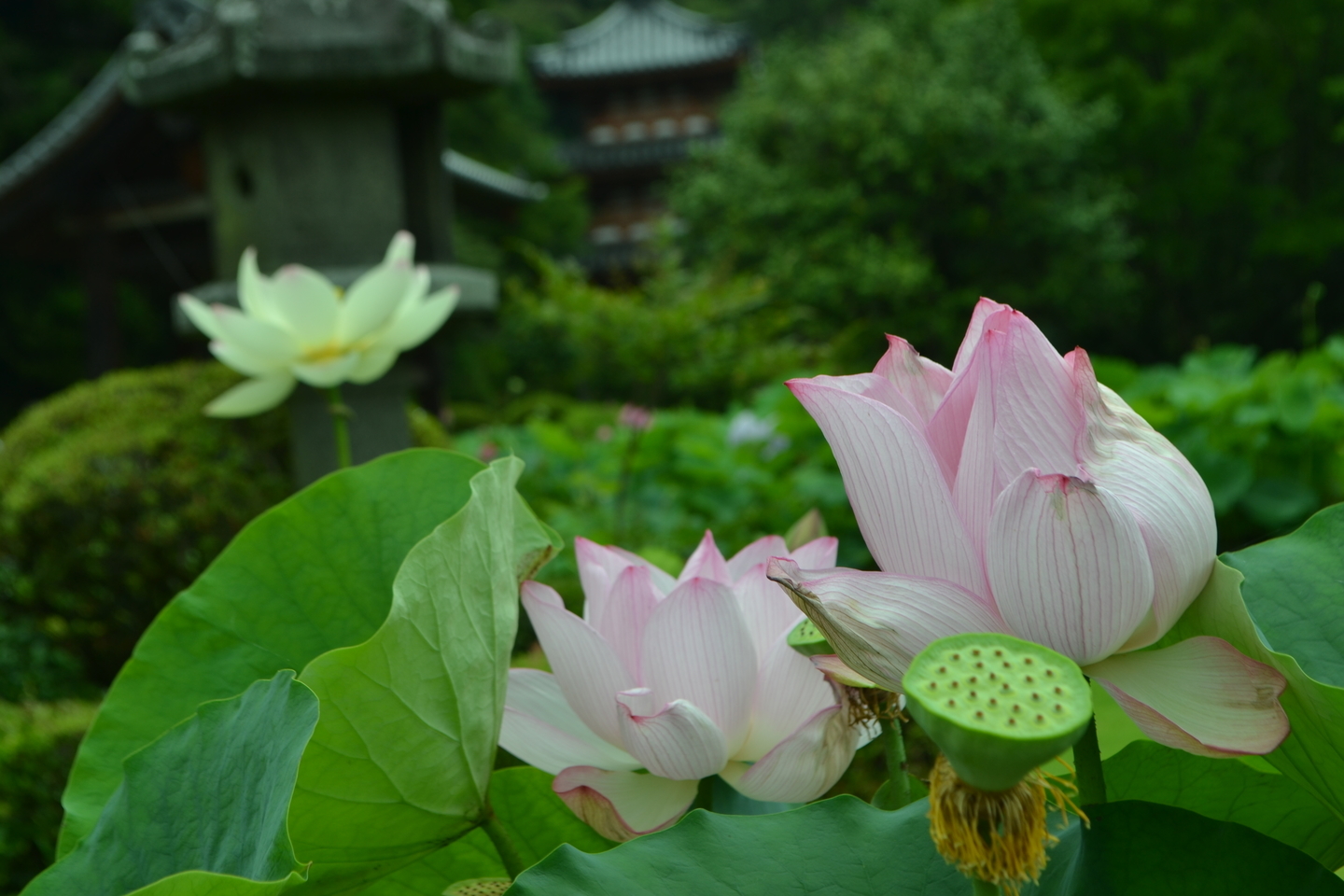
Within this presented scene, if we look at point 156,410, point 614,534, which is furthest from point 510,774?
point 156,410

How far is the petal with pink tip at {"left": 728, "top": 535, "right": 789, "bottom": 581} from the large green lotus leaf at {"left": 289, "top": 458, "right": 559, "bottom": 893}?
86 mm

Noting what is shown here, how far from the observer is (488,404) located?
8.31 meters

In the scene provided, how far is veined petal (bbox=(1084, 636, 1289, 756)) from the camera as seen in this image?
239 mm

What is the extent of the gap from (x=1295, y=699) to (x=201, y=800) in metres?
0.29

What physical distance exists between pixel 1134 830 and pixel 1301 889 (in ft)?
0.12

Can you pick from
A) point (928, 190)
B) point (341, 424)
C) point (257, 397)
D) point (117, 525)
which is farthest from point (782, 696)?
point (928, 190)

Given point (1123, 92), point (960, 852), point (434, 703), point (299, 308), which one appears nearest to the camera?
point (960, 852)

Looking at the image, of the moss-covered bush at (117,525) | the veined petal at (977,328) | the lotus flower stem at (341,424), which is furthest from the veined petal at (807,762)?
the moss-covered bush at (117,525)

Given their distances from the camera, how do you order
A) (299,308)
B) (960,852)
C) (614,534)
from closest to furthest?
1. (960,852)
2. (299,308)
3. (614,534)

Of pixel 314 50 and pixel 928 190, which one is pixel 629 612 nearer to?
pixel 314 50

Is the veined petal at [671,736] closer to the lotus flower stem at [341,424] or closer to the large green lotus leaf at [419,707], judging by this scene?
→ the large green lotus leaf at [419,707]

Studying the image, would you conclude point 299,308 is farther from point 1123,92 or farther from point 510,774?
point 1123,92

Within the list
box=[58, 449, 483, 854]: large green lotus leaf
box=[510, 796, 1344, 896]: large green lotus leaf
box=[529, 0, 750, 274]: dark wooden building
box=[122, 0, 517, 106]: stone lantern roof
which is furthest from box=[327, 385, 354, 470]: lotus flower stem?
box=[529, 0, 750, 274]: dark wooden building

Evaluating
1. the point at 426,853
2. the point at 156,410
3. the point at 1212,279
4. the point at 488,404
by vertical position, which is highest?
the point at 426,853
